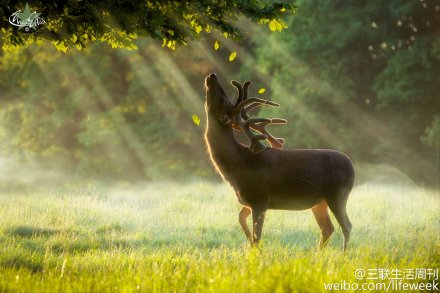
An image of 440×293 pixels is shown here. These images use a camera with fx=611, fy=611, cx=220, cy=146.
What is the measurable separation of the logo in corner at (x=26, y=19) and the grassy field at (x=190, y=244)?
293 centimetres

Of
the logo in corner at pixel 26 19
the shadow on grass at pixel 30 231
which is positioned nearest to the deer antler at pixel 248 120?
the logo in corner at pixel 26 19

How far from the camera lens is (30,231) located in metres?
10.9

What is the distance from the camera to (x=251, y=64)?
82.4ft

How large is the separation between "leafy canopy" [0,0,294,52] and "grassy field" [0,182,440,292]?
2.85 m

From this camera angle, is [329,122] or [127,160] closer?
[329,122]

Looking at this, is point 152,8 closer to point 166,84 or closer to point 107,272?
point 107,272

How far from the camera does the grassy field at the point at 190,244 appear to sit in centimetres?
597

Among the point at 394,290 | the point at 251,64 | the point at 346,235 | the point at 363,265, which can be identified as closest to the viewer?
the point at 394,290

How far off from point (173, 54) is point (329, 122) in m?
8.32

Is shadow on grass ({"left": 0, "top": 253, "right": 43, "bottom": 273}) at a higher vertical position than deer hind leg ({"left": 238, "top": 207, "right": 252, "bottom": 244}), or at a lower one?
lower

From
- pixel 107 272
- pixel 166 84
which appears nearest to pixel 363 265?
pixel 107 272

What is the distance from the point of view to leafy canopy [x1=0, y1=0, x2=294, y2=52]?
748 centimetres

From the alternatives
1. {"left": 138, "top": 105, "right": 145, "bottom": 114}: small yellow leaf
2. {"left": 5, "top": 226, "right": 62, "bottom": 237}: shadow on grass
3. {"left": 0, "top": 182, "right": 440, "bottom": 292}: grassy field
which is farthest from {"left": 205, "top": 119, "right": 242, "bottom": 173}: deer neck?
{"left": 138, "top": 105, "right": 145, "bottom": 114}: small yellow leaf

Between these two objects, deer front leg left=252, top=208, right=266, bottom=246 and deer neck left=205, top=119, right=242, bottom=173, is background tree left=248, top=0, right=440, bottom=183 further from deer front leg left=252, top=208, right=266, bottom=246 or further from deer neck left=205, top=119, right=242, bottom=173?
deer front leg left=252, top=208, right=266, bottom=246
